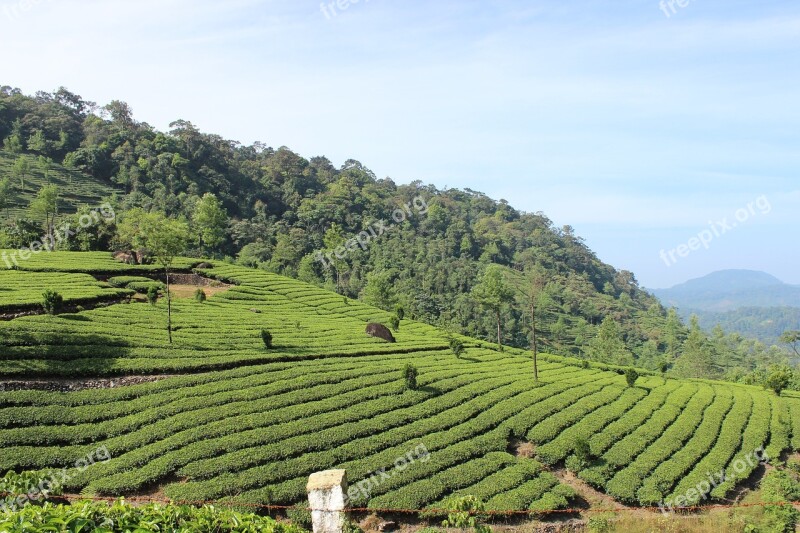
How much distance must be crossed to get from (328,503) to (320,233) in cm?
8382

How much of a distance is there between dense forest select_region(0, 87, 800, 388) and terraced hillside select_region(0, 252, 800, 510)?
20.5 meters

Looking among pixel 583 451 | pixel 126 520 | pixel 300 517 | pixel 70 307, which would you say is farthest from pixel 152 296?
pixel 126 520

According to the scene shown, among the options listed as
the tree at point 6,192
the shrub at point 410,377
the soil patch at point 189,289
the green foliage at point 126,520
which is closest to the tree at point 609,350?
the shrub at point 410,377

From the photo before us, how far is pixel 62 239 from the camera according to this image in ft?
164

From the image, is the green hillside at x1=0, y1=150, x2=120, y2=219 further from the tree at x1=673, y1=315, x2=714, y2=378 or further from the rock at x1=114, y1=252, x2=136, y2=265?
the tree at x1=673, y1=315, x2=714, y2=378

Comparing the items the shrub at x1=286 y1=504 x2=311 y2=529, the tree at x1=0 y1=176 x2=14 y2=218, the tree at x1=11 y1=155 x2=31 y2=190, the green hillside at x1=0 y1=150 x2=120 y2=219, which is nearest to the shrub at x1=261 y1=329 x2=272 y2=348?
the shrub at x1=286 y1=504 x2=311 y2=529

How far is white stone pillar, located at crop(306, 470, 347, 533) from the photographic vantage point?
8.59 m

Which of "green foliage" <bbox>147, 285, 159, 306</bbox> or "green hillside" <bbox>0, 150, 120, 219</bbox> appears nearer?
"green foliage" <bbox>147, 285, 159, 306</bbox>

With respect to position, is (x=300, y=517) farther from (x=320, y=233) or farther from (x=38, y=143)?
(x=38, y=143)

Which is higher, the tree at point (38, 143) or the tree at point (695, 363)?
the tree at point (38, 143)

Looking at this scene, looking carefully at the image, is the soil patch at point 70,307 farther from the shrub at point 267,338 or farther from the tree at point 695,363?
the tree at point 695,363

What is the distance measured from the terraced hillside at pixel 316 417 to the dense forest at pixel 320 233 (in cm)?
2051

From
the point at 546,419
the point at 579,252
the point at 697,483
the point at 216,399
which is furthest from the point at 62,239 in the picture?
the point at 579,252

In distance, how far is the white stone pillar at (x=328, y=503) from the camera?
28.2 feet
